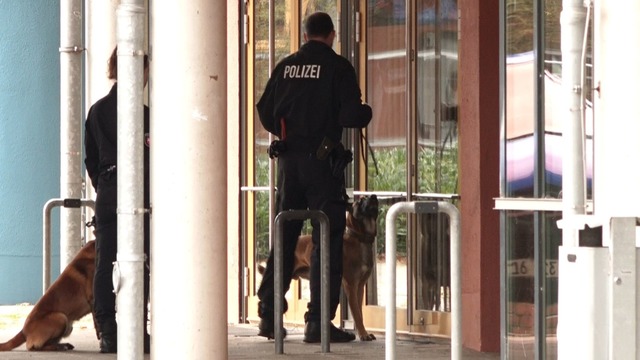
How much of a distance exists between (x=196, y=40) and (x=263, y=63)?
17.9 feet

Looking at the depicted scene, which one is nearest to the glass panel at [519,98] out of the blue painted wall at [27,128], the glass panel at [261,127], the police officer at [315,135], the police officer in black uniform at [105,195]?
the police officer at [315,135]

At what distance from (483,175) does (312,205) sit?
1.17 meters

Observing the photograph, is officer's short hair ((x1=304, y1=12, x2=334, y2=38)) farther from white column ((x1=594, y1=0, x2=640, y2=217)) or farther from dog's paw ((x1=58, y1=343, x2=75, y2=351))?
white column ((x1=594, y1=0, x2=640, y2=217))

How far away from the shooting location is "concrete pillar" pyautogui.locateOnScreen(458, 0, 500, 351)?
33.2 ft

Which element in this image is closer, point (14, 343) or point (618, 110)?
point (618, 110)

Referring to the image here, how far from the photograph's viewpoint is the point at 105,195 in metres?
9.88

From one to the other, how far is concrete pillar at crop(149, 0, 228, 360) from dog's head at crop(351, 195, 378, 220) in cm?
353

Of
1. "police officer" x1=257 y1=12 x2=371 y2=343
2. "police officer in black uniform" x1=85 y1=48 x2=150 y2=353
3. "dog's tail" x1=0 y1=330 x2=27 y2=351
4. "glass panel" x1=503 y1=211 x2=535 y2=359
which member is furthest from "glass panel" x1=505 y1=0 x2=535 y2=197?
"dog's tail" x1=0 y1=330 x2=27 y2=351

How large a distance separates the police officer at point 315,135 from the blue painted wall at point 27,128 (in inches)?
221

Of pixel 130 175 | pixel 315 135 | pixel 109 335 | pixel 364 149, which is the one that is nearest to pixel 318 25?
pixel 315 135

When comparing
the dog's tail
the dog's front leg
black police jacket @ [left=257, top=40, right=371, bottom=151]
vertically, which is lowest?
the dog's tail

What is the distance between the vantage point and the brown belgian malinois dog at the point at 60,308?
10.2 metres

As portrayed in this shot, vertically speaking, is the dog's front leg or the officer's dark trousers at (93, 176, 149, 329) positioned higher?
the officer's dark trousers at (93, 176, 149, 329)

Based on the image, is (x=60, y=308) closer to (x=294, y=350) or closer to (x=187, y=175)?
(x=294, y=350)
